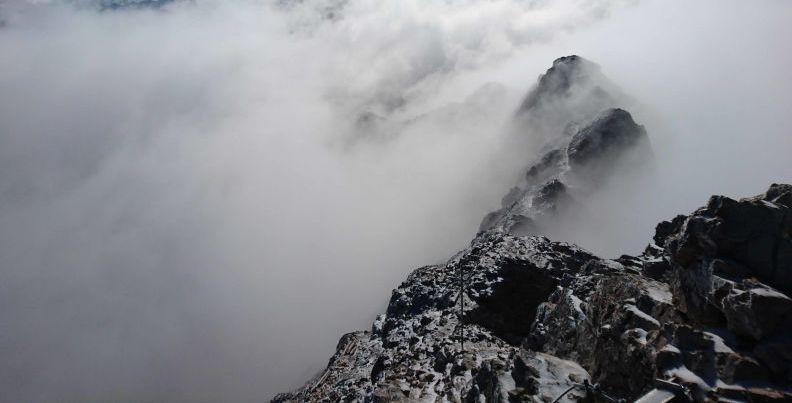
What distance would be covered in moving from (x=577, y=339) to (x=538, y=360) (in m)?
5.59

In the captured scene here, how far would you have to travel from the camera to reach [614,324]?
3709 centimetres

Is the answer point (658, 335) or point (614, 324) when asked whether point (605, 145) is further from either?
point (658, 335)

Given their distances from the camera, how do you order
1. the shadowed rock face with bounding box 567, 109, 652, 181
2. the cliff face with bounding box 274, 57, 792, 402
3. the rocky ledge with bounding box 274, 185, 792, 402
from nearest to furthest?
the rocky ledge with bounding box 274, 185, 792, 402 < the cliff face with bounding box 274, 57, 792, 402 < the shadowed rock face with bounding box 567, 109, 652, 181

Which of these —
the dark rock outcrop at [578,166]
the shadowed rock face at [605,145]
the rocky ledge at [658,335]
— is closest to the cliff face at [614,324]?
the rocky ledge at [658,335]

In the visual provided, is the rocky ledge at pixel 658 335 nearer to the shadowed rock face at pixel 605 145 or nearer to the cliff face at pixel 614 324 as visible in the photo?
the cliff face at pixel 614 324

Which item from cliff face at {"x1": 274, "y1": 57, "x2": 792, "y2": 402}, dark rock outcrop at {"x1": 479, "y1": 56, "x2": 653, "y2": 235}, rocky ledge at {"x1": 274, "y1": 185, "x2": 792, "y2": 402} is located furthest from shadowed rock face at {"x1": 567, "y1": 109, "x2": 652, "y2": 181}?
rocky ledge at {"x1": 274, "y1": 185, "x2": 792, "y2": 402}

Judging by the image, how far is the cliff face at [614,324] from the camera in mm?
27403

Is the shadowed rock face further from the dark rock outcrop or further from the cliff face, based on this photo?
the cliff face

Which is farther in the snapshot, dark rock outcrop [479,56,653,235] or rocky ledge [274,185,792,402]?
dark rock outcrop [479,56,653,235]

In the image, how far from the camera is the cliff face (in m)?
27.4

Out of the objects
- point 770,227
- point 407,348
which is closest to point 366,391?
point 407,348

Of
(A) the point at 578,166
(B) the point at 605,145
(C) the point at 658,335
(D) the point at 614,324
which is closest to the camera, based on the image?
(C) the point at 658,335

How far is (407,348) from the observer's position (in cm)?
7044

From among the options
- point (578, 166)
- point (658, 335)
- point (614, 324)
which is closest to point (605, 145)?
point (578, 166)
